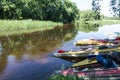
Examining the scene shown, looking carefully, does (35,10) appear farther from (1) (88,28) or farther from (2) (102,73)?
(2) (102,73)

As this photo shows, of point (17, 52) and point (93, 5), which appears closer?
point (93, 5)

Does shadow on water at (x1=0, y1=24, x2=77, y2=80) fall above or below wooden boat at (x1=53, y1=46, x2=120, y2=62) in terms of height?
→ below

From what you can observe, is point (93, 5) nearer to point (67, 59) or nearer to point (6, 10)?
point (67, 59)

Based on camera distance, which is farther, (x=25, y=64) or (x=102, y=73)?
(x=25, y=64)

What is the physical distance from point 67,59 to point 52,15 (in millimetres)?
64774

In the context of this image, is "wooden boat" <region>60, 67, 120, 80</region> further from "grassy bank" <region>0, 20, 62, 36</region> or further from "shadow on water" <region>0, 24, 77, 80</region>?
"grassy bank" <region>0, 20, 62, 36</region>

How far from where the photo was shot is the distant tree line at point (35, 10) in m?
64.1

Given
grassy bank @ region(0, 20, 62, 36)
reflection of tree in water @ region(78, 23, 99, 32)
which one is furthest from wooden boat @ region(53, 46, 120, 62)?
reflection of tree in water @ region(78, 23, 99, 32)

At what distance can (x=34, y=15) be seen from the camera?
243 ft

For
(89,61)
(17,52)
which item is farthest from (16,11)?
(89,61)

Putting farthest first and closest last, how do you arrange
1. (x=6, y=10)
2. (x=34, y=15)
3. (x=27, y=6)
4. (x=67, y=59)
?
1. (x=34, y=15)
2. (x=27, y=6)
3. (x=6, y=10)
4. (x=67, y=59)

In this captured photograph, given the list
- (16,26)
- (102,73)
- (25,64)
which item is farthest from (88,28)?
(102,73)

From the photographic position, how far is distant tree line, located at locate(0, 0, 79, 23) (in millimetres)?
64062

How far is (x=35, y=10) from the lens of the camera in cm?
7531
